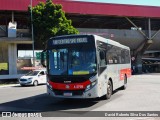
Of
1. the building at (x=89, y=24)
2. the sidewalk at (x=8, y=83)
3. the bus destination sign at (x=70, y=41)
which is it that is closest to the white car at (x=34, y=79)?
the sidewalk at (x=8, y=83)

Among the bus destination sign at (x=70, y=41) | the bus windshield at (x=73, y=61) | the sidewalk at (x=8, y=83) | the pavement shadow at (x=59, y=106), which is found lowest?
the sidewalk at (x=8, y=83)

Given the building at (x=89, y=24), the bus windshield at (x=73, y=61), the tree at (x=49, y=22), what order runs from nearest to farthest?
the bus windshield at (x=73, y=61), the tree at (x=49, y=22), the building at (x=89, y=24)

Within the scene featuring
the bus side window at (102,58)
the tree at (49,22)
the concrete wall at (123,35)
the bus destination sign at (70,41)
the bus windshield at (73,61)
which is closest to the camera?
the bus windshield at (73,61)

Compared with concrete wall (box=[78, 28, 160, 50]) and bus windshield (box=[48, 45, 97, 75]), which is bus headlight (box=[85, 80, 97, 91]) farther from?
concrete wall (box=[78, 28, 160, 50])

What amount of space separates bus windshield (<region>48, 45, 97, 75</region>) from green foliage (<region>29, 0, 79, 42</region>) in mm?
21117

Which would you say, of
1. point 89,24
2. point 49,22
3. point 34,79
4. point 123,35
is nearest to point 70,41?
point 34,79

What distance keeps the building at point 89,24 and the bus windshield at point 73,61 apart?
24.1 metres

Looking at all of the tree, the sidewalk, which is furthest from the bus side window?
the tree

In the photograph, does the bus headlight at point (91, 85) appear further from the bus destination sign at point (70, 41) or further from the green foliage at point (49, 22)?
the green foliage at point (49, 22)

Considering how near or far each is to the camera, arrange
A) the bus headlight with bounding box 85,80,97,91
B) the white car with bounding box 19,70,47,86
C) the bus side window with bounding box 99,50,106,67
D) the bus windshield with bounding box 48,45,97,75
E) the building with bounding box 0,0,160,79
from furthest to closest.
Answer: the building with bounding box 0,0,160,79 → the white car with bounding box 19,70,47,86 → the bus side window with bounding box 99,50,106,67 → the bus windshield with bounding box 48,45,97,75 → the bus headlight with bounding box 85,80,97,91

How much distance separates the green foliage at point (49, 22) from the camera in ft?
113

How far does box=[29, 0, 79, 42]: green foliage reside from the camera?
3453 centimetres

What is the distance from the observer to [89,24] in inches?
2116

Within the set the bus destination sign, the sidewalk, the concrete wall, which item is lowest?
the sidewalk
